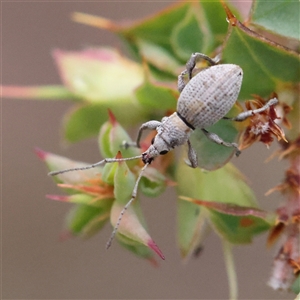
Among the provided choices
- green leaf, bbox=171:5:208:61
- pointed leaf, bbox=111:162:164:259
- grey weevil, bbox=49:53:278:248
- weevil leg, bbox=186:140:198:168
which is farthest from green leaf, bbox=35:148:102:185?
green leaf, bbox=171:5:208:61

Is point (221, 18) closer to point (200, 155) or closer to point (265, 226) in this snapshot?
point (200, 155)

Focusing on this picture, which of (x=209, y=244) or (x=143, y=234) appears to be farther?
(x=209, y=244)

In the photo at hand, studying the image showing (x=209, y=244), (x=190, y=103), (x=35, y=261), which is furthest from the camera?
(x=35, y=261)

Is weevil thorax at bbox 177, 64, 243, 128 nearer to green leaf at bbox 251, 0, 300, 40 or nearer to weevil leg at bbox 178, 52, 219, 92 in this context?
weevil leg at bbox 178, 52, 219, 92

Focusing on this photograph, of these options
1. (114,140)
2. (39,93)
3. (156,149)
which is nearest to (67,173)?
(114,140)

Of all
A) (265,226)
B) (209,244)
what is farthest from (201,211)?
(209,244)

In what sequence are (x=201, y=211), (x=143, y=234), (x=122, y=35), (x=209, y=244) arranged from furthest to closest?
(x=209, y=244) < (x=122, y=35) < (x=201, y=211) < (x=143, y=234)

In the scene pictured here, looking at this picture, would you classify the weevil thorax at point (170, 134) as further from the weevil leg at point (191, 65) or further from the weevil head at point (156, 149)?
the weevil leg at point (191, 65)

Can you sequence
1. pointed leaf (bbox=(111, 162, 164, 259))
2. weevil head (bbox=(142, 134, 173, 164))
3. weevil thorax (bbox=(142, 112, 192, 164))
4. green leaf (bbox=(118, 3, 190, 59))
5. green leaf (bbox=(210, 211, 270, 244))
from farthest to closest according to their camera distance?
green leaf (bbox=(118, 3, 190, 59)) → weevil thorax (bbox=(142, 112, 192, 164)) → weevil head (bbox=(142, 134, 173, 164)) → green leaf (bbox=(210, 211, 270, 244)) → pointed leaf (bbox=(111, 162, 164, 259))

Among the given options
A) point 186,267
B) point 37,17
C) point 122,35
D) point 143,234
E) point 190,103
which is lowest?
point 186,267
